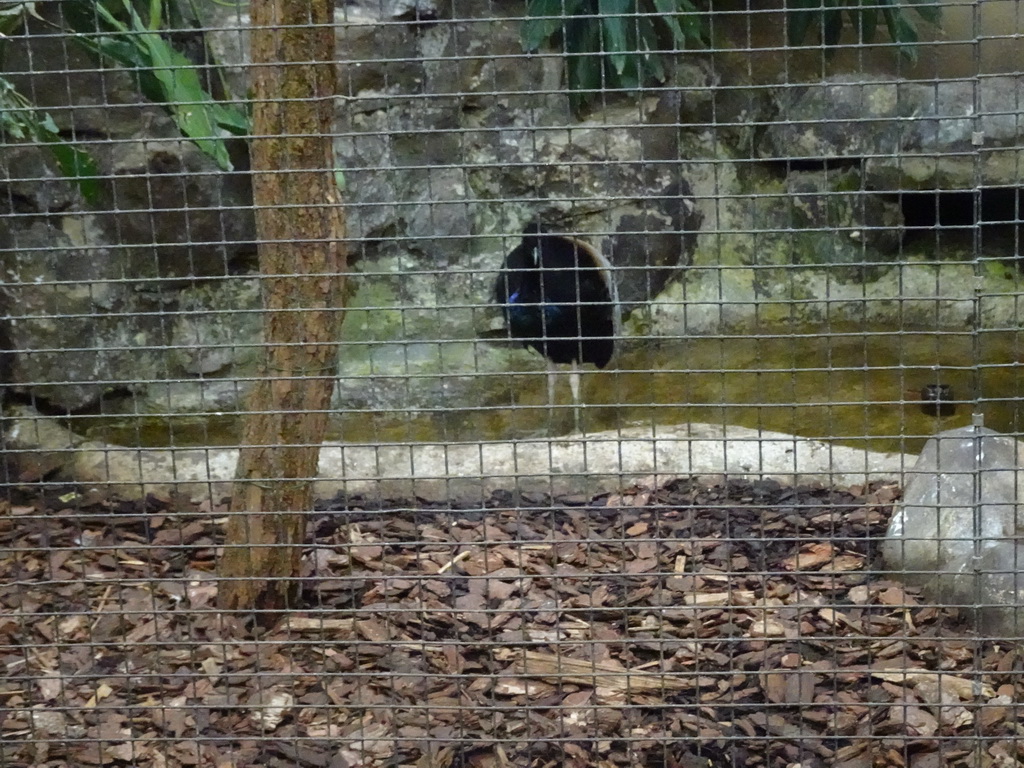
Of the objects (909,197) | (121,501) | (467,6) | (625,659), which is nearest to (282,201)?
(625,659)

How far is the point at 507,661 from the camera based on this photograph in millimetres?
2439

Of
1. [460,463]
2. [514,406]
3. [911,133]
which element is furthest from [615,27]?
[514,406]

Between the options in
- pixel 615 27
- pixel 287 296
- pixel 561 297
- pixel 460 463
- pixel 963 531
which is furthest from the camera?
pixel 561 297

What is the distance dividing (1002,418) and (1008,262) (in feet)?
2.18

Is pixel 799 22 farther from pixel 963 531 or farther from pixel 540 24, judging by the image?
pixel 963 531

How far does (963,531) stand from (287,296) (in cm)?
170

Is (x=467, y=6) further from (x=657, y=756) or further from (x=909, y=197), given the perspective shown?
(x=657, y=756)

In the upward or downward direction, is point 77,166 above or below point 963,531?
above

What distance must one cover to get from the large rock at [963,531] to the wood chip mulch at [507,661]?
0.07 meters

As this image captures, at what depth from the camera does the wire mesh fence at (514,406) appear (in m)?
2.06

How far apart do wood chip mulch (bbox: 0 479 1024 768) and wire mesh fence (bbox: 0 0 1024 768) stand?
0.01m

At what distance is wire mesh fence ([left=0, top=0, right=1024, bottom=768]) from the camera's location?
2059 millimetres

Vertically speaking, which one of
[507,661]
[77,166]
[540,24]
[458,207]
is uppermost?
[540,24]

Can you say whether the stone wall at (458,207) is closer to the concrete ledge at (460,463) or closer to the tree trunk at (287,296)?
the concrete ledge at (460,463)
